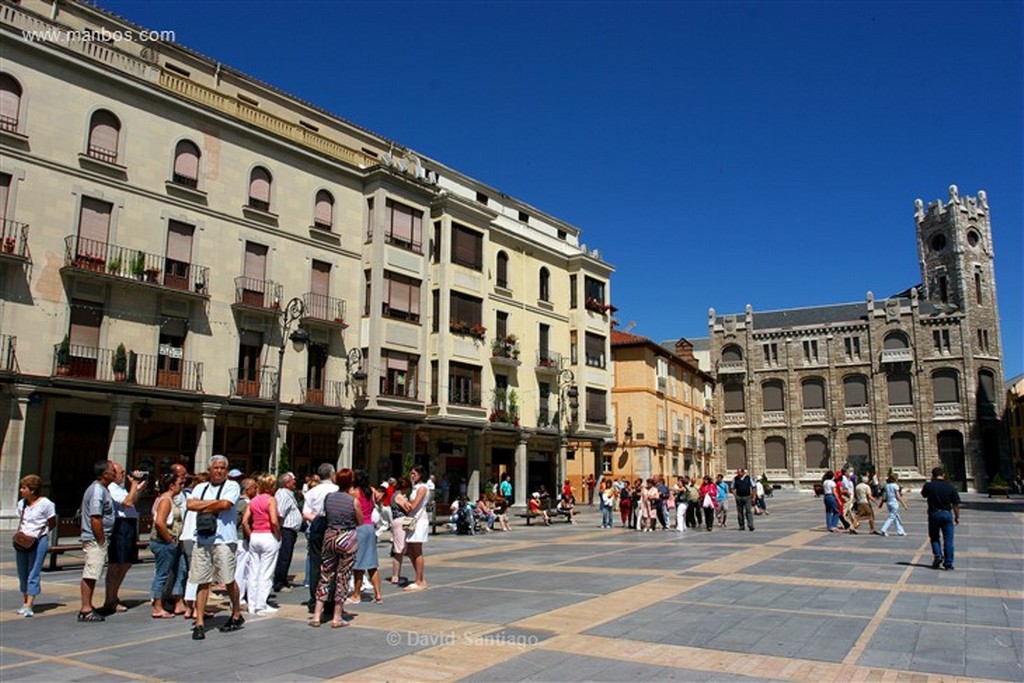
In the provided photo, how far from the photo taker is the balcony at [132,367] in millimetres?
22859

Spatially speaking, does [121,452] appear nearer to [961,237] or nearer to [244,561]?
[244,561]

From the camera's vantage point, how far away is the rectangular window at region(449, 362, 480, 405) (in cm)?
3416

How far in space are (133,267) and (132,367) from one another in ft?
10.7

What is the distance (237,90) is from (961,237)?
68346 millimetres

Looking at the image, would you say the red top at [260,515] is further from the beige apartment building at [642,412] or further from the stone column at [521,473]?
the beige apartment building at [642,412]

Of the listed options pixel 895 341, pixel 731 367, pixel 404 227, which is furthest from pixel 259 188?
pixel 895 341

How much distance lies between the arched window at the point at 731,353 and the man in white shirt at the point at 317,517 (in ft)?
239

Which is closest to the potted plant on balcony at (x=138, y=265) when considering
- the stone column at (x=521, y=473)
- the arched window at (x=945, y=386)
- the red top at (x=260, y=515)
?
the red top at (x=260, y=515)

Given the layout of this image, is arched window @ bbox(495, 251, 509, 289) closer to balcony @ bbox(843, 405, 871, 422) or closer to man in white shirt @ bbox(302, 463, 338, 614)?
man in white shirt @ bbox(302, 463, 338, 614)

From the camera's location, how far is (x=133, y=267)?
2448 cm

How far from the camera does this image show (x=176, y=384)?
2550 centimetres

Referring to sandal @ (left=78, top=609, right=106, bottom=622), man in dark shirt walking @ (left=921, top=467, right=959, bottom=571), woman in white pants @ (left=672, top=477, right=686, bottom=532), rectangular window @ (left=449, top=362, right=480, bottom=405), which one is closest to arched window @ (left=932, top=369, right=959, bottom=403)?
rectangular window @ (left=449, top=362, right=480, bottom=405)

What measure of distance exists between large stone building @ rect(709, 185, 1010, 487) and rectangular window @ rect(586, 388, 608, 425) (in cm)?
3632

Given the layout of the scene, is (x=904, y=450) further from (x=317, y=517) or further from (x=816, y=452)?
(x=317, y=517)
